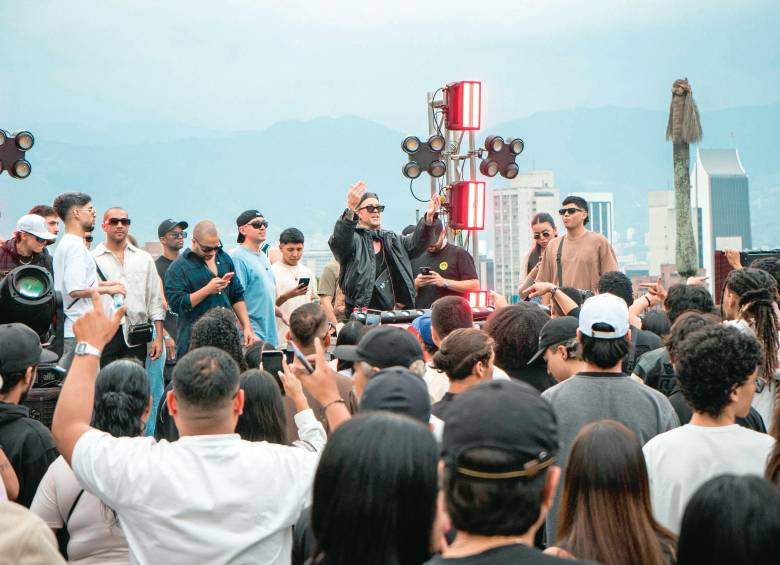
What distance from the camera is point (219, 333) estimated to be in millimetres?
4711

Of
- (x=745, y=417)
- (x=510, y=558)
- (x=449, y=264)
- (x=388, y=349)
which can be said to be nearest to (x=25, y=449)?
(x=388, y=349)

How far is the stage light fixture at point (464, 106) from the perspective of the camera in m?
10.0

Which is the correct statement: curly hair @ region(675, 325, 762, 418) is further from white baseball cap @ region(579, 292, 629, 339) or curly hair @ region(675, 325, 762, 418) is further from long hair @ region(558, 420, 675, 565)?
long hair @ region(558, 420, 675, 565)

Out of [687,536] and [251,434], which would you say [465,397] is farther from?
[251,434]

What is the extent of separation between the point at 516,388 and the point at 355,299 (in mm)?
5544

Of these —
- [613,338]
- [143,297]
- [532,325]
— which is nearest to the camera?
[613,338]

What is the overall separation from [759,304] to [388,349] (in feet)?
6.95

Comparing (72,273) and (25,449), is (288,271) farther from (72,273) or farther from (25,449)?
(25,449)

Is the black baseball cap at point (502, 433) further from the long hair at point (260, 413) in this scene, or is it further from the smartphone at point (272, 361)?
the smartphone at point (272, 361)

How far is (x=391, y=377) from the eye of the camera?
2.46 m

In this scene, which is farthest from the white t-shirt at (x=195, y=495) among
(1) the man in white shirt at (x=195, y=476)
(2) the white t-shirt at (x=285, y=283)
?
A: (2) the white t-shirt at (x=285, y=283)

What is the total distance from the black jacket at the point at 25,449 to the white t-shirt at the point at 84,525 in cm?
46


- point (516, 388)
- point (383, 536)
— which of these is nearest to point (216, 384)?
point (383, 536)

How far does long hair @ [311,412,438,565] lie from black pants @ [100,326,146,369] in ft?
15.5
